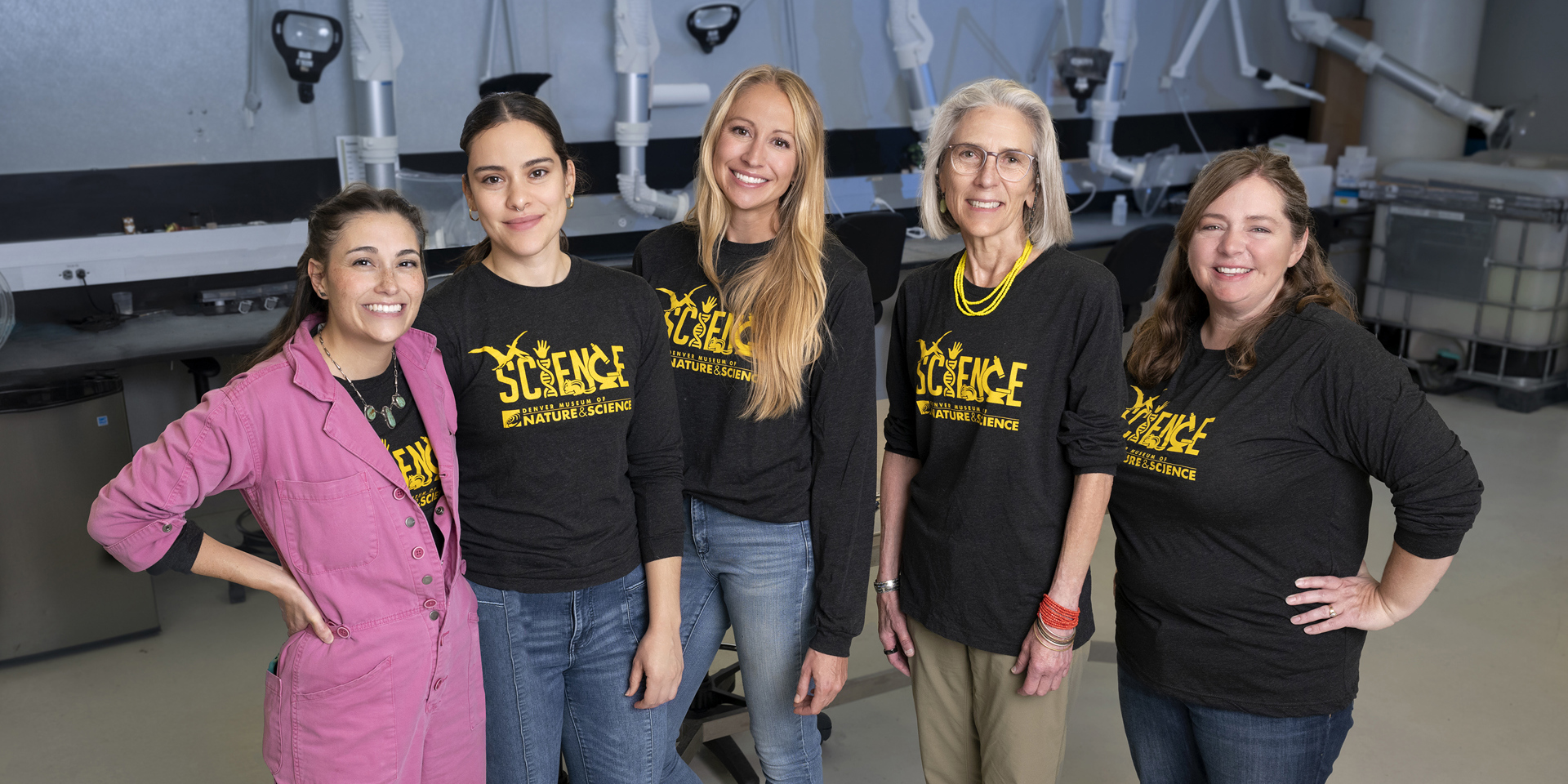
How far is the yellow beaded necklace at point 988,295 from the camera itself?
144 centimetres

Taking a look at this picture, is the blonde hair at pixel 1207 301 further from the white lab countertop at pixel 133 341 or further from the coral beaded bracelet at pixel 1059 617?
the white lab countertop at pixel 133 341

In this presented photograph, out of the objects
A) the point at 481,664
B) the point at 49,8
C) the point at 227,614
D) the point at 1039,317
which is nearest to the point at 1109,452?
the point at 1039,317

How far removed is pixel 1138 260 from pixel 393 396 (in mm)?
3854

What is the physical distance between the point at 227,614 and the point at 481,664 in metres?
2.25

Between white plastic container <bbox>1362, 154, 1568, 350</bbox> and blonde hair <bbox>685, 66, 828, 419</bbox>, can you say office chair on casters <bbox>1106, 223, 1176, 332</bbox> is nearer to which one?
white plastic container <bbox>1362, 154, 1568, 350</bbox>

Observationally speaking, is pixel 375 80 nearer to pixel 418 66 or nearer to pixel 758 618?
pixel 418 66

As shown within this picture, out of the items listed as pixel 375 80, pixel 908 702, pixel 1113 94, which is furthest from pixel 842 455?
pixel 1113 94

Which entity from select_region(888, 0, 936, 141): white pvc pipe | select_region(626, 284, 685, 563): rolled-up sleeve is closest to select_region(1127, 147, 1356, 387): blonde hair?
select_region(626, 284, 685, 563): rolled-up sleeve

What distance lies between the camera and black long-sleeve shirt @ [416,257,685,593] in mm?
1349

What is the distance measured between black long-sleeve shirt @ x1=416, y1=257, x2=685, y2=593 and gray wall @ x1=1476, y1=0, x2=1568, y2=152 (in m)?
6.47

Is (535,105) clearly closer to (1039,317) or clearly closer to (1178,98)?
(1039,317)

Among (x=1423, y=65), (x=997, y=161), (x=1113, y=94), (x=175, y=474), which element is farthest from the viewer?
(x=1423, y=65)

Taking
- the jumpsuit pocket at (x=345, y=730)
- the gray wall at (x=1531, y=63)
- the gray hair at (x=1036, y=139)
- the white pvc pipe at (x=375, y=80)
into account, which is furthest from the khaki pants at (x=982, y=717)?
the gray wall at (x=1531, y=63)

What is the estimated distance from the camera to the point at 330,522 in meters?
1.24
